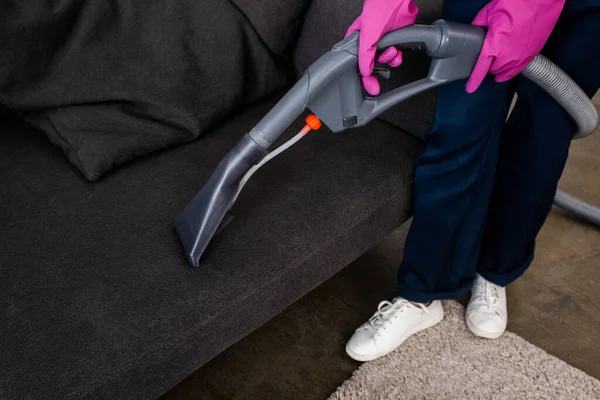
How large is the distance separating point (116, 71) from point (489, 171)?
2.52 ft

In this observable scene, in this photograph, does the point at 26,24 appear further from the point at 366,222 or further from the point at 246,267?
the point at 366,222

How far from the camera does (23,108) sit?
1.19 metres

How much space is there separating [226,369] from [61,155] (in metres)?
0.58

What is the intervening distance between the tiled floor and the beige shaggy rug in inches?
1.9

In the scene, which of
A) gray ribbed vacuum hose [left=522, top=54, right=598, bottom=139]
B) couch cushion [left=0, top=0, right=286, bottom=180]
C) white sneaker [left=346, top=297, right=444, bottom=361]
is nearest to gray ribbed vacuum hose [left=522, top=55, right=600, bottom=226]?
gray ribbed vacuum hose [left=522, top=54, right=598, bottom=139]

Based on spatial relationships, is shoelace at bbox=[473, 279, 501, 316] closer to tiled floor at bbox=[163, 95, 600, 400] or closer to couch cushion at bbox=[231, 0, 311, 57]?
tiled floor at bbox=[163, 95, 600, 400]

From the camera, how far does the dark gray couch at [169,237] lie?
86cm

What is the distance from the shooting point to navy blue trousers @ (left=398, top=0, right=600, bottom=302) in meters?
1.06

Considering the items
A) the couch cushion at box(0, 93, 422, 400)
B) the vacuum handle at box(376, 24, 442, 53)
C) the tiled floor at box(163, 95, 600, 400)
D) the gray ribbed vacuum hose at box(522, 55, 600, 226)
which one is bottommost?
the tiled floor at box(163, 95, 600, 400)

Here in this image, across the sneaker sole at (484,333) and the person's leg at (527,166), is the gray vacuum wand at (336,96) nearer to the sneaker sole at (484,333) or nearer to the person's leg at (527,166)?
the person's leg at (527,166)

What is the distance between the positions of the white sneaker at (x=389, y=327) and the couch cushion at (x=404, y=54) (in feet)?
1.32

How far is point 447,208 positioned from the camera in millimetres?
1205

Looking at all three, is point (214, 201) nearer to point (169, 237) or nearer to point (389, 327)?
point (169, 237)

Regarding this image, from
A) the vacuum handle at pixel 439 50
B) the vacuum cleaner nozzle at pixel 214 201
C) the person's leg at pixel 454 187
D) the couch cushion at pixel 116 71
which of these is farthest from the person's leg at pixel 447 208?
the couch cushion at pixel 116 71
